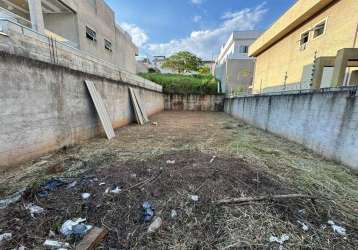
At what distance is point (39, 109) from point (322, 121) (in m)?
5.71

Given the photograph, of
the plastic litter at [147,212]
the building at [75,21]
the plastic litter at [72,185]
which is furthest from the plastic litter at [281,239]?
the building at [75,21]

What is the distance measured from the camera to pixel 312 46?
21.3 feet

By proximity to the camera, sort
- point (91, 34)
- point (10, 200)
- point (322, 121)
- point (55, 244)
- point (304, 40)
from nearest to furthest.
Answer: point (55, 244)
point (10, 200)
point (322, 121)
point (91, 34)
point (304, 40)

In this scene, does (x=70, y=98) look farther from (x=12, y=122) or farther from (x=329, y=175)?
(x=329, y=175)

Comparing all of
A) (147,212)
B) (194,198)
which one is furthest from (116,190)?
(194,198)

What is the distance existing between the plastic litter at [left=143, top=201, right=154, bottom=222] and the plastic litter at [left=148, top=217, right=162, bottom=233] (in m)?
0.08

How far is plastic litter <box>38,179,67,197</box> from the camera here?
184 centimetres

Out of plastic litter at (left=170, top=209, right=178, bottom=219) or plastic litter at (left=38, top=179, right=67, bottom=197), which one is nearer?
plastic litter at (left=170, top=209, right=178, bottom=219)

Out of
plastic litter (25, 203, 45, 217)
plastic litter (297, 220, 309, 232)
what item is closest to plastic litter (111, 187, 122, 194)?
plastic litter (25, 203, 45, 217)

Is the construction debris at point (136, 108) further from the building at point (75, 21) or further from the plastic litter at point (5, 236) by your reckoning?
the plastic litter at point (5, 236)

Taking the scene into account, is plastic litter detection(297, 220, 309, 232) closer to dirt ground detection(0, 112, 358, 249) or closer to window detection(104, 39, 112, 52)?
dirt ground detection(0, 112, 358, 249)

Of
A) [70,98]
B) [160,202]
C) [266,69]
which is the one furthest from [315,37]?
[70,98]

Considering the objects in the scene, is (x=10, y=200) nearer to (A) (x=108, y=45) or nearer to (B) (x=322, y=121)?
(B) (x=322, y=121)

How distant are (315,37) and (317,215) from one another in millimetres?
7725
